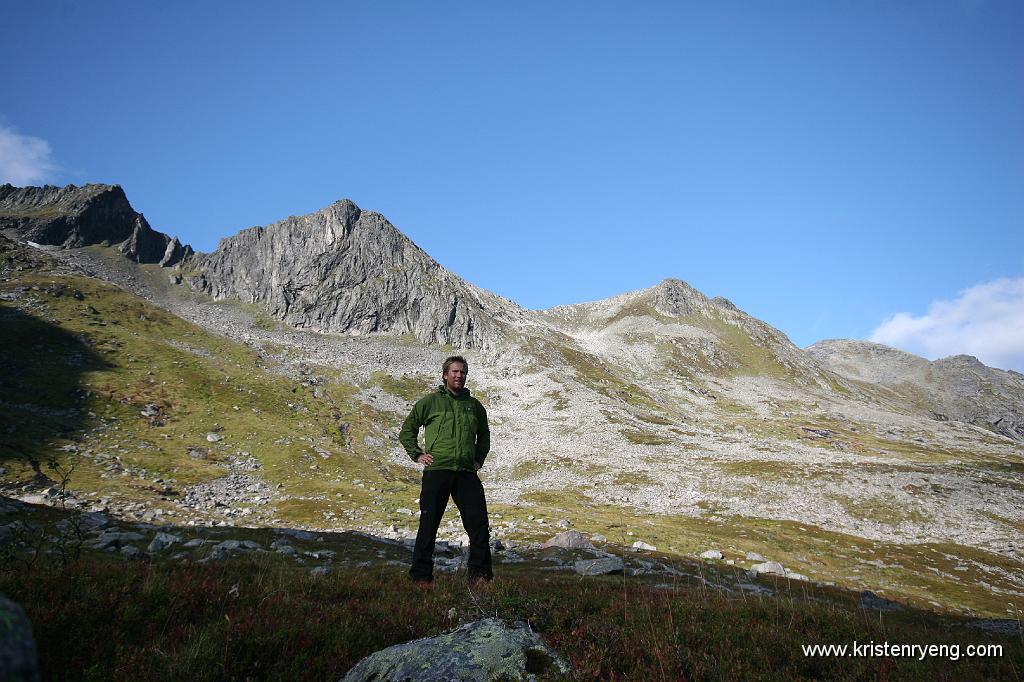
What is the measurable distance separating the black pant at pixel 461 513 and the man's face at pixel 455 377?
1.93 meters

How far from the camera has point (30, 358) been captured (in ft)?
170

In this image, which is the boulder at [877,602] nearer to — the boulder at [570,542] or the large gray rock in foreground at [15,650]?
the boulder at [570,542]

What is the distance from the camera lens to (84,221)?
124 m

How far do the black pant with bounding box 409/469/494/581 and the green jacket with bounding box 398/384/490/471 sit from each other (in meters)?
0.30

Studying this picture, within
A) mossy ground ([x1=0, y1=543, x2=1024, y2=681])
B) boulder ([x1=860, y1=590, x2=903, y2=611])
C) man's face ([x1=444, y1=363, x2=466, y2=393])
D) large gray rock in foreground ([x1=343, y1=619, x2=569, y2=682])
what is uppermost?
man's face ([x1=444, y1=363, x2=466, y2=393])

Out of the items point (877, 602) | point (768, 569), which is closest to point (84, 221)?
point (768, 569)

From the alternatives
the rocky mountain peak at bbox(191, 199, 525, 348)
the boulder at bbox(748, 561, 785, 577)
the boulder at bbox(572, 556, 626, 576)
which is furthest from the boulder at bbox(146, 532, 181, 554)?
the rocky mountain peak at bbox(191, 199, 525, 348)

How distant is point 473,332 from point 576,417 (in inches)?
1996

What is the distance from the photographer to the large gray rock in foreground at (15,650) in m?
2.50

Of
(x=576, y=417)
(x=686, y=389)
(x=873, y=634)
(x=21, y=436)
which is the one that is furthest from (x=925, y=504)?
(x=686, y=389)

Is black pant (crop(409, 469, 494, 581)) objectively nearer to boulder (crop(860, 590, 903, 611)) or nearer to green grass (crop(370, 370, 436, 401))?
boulder (crop(860, 590, 903, 611))

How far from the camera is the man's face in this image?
10.9 metres

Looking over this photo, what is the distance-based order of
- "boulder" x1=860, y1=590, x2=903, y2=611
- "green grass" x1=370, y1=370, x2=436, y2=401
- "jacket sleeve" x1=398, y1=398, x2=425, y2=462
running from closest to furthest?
"jacket sleeve" x1=398, y1=398, x2=425, y2=462 → "boulder" x1=860, y1=590, x2=903, y2=611 → "green grass" x1=370, y1=370, x2=436, y2=401

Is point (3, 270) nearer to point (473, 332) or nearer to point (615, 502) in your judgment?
point (473, 332)
